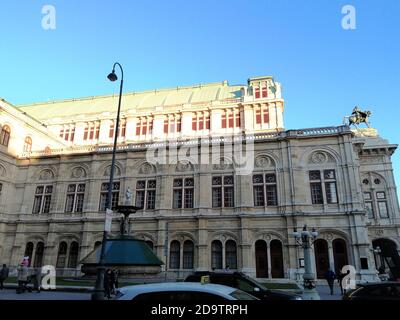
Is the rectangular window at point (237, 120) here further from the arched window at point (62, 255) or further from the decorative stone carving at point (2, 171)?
the decorative stone carving at point (2, 171)

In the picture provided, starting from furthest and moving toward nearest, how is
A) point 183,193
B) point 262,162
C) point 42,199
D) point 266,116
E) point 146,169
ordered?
1. point 266,116
2. point 42,199
3. point 146,169
4. point 183,193
5. point 262,162

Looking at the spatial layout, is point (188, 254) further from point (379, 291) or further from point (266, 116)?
point (379, 291)

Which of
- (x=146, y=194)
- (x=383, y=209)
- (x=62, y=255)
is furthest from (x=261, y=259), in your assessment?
(x=383, y=209)

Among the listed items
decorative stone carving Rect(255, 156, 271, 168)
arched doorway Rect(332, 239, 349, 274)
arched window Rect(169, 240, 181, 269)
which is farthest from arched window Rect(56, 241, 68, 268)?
arched doorway Rect(332, 239, 349, 274)

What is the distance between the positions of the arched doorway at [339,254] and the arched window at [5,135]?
38970 millimetres

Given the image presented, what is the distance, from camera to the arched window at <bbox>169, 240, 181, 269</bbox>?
31.0 metres

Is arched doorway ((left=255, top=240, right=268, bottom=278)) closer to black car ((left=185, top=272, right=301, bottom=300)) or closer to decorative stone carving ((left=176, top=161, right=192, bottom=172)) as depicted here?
decorative stone carving ((left=176, top=161, right=192, bottom=172))

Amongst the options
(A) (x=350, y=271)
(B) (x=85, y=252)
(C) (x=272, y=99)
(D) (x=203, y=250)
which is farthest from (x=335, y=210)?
(B) (x=85, y=252)

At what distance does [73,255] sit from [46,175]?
10.9 m

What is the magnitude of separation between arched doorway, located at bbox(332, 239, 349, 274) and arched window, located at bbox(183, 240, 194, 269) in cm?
1346

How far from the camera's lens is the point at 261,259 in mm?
29578

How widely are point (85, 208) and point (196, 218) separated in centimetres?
1294
